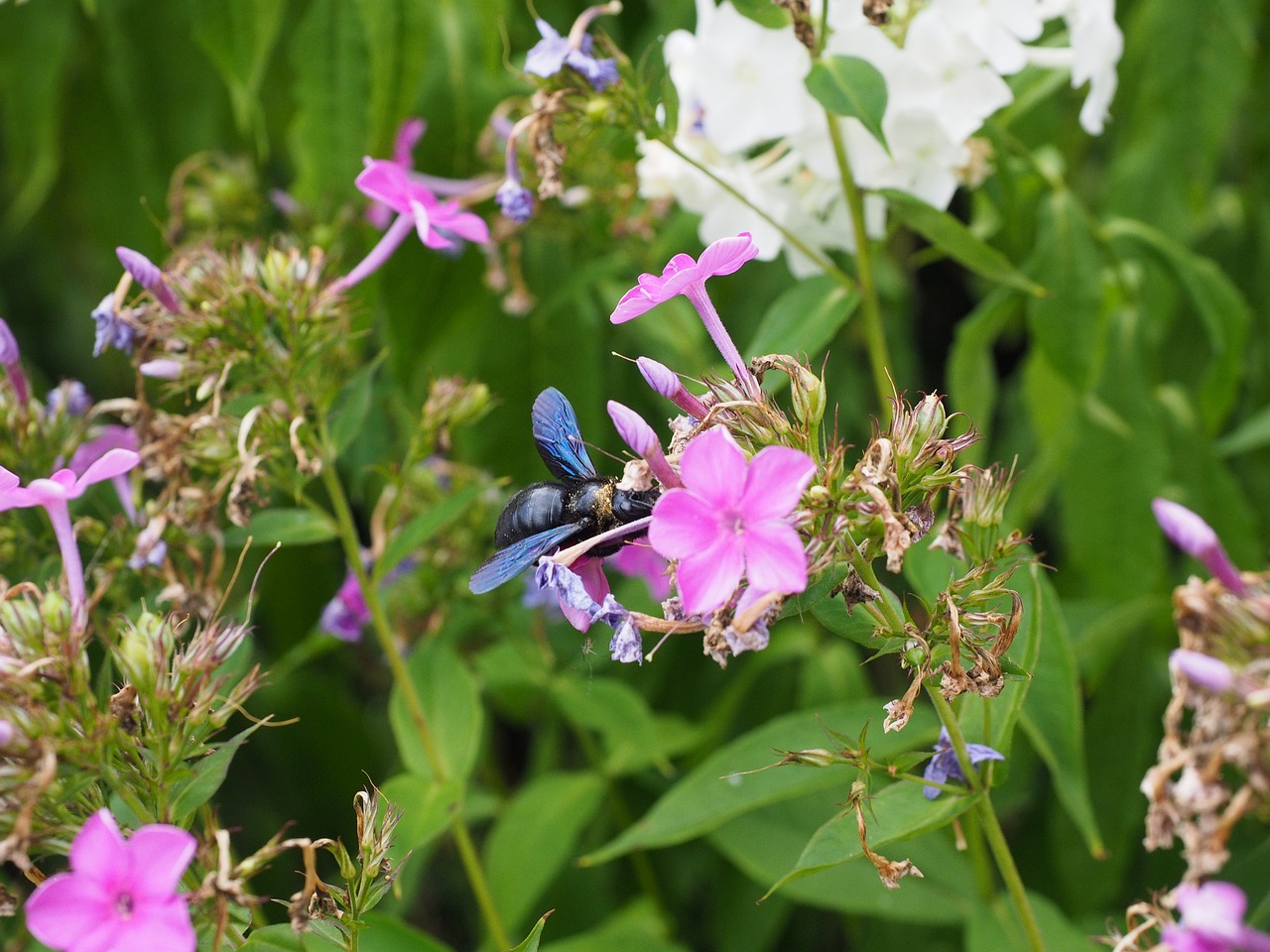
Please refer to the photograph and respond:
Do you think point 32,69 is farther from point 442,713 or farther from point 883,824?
point 883,824

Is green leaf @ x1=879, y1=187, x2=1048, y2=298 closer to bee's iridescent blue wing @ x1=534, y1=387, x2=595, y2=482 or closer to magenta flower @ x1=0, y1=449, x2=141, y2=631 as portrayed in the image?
bee's iridescent blue wing @ x1=534, y1=387, x2=595, y2=482

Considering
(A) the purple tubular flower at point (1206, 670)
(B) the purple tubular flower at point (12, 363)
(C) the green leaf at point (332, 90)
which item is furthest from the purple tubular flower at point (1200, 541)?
(C) the green leaf at point (332, 90)

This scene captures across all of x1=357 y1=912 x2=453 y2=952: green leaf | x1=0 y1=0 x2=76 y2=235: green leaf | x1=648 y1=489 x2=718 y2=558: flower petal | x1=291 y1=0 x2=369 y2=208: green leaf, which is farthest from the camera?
x1=0 y1=0 x2=76 y2=235: green leaf

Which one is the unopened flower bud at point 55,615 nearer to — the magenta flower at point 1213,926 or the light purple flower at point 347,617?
the light purple flower at point 347,617

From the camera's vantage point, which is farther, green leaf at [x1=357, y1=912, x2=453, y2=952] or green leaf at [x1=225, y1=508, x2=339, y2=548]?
green leaf at [x1=225, y1=508, x2=339, y2=548]

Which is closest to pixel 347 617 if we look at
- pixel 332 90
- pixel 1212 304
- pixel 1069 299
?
pixel 332 90

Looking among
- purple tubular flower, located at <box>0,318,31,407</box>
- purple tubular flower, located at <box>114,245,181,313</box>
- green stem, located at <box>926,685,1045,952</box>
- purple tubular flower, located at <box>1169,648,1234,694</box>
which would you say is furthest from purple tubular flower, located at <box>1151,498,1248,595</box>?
purple tubular flower, located at <box>0,318,31,407</box>
